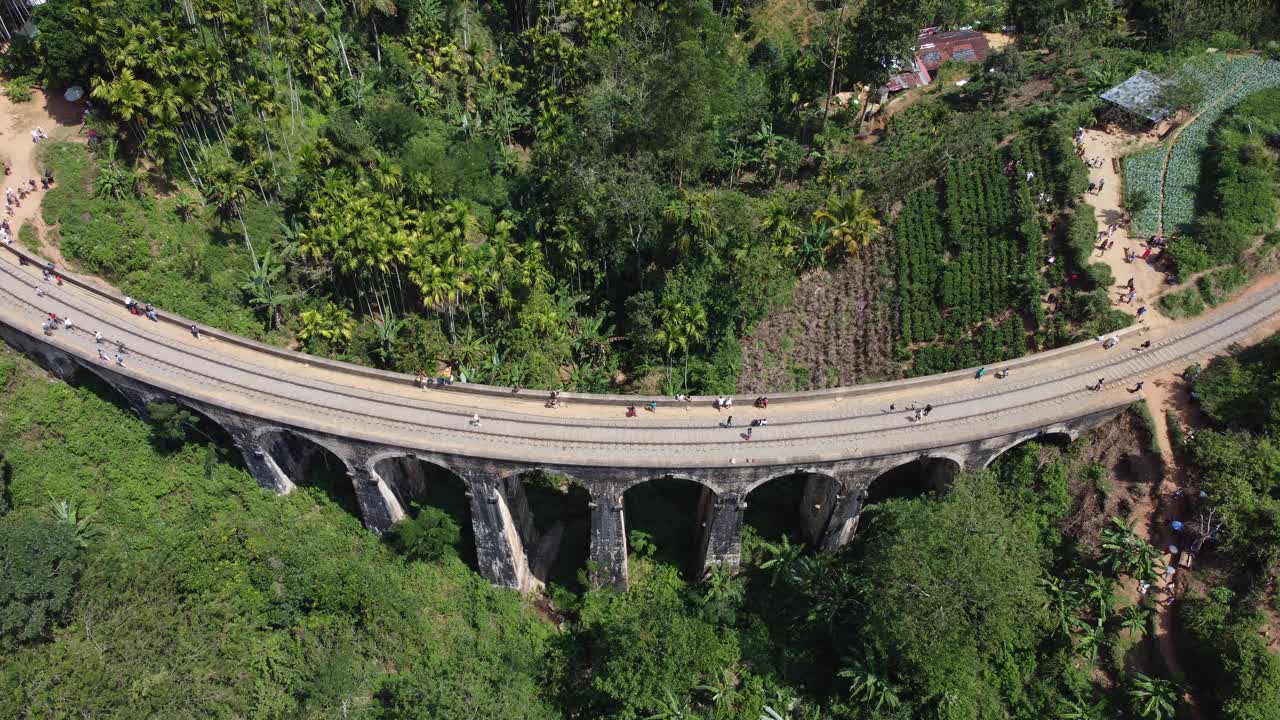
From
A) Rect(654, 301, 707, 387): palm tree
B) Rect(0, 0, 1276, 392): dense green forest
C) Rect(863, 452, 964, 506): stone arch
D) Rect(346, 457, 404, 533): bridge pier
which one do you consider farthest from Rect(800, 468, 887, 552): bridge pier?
Rect(346, 457, 404, 533): bridge pier

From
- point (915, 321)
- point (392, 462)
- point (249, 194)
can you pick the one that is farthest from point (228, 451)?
point (915, 321)

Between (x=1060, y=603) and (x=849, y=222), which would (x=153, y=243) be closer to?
(x=849, y=222)

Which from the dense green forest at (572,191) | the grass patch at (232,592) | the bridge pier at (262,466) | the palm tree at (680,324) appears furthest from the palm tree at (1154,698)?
the bridge pier at (262,466)

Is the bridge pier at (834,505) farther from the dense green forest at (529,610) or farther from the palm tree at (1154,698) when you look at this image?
the palm tree at (1154,698)

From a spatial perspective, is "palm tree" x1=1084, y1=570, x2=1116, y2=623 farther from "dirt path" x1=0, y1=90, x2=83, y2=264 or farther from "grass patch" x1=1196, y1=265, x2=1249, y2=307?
"dirt path" x1=0, y1=90, x2=83, y2=264

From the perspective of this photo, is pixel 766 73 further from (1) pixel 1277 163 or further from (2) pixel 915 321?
(1) pixel 1277 163

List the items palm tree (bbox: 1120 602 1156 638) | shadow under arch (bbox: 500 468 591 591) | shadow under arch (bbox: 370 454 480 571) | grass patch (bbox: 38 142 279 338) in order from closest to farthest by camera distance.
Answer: palm tree (bbox: 1120 602 1156 638), shadow under arch (bbox: 370 454 480 571), shadow under arch (bbox: 500 468 591 591), grass patch (bbox: 38 142 279 338)

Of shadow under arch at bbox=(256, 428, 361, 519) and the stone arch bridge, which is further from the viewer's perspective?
shadow under arch at bbox=(256, 428, 361, 519)
